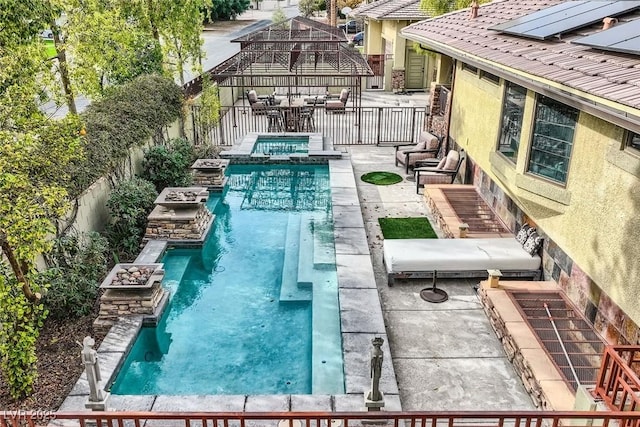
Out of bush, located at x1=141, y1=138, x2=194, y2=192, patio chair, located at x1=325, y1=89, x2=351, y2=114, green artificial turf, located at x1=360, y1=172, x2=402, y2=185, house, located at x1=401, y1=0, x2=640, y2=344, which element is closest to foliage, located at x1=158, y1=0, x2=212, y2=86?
bush, located at x1=141, y1=138, x2=194, y2=192

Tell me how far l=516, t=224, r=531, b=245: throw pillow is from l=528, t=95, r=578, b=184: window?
4.15ft

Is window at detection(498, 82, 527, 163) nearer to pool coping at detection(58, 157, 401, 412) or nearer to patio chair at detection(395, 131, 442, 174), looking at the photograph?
pool coping at detection(58, 157, 401, 412)

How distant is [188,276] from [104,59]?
5135 millimetres

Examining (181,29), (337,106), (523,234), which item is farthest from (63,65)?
(337,106)

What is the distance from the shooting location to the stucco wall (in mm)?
6176

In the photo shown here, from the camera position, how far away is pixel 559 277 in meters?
8.17

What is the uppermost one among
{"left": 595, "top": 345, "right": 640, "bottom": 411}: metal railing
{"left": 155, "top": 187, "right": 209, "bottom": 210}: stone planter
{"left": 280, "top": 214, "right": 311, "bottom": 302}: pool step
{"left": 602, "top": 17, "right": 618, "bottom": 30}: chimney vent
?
{"left": 602, "top": 17, "right": 618, "bottom": 30}: chimney vent

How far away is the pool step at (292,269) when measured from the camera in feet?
29.9

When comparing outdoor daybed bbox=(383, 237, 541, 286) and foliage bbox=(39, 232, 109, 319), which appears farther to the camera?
outdoor daybed bbox=(383, 237, 541, 286)

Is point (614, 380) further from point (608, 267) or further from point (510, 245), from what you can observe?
point (510, 245)

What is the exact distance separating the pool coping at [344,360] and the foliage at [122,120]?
1.96 metres

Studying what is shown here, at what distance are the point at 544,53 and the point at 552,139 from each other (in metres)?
1.40

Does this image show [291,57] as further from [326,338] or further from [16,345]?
[16,345]

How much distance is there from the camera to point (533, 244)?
8.84 meters
